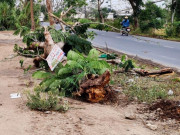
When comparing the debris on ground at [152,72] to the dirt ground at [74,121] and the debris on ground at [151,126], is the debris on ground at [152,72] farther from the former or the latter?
the debris on ground at [151,126]

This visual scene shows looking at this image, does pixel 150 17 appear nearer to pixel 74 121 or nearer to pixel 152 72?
pixel 152 72

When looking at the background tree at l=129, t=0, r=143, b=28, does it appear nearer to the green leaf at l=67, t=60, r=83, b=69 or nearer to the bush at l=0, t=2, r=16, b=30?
the bush at l=0, t=2, r=16, b=30

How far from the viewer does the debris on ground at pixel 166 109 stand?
490 centimetres

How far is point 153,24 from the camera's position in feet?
83.8

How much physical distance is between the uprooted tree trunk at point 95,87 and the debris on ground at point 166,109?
2.81 feet

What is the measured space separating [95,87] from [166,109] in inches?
47.2

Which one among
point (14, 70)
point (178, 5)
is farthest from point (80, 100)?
point (178, 5)

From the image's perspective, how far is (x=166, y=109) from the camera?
5.11 metres

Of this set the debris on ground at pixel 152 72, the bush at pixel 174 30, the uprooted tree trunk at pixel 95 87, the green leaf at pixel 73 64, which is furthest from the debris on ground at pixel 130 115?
the bush at pixel 174 30

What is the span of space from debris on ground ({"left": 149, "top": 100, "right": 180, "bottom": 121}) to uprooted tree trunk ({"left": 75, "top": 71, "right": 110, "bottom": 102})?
0.86 metres

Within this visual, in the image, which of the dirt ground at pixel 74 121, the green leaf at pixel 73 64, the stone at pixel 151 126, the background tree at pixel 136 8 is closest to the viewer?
the dirt ground at pixel 74 121

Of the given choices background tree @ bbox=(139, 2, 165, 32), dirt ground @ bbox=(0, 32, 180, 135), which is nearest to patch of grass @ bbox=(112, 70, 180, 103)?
dirt ground @ bbox=(0, 32, 180, 135)

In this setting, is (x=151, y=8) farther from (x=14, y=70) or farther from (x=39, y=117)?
(x=39, y=117)

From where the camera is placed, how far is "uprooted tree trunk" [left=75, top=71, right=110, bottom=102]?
544 cm
